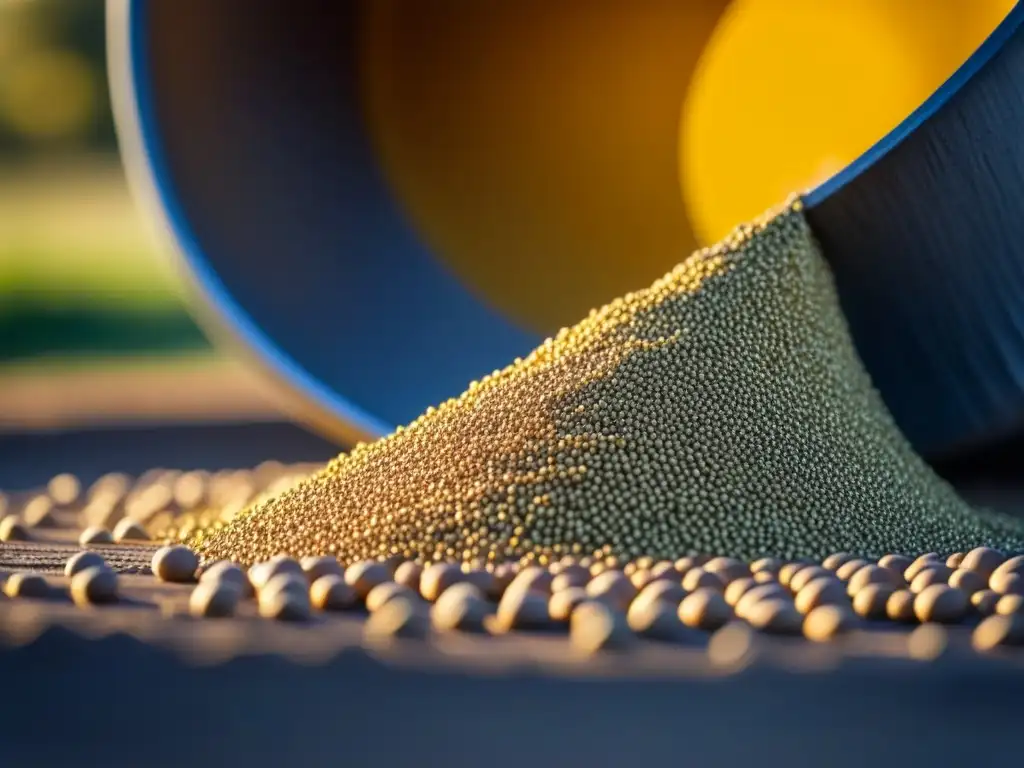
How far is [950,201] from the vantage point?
1625mm

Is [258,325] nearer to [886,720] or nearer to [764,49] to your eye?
[764,49]

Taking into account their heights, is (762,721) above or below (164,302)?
below

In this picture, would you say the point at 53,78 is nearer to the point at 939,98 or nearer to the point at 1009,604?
the point at 939,98

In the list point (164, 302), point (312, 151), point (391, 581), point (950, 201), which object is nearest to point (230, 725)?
point (391, 581)

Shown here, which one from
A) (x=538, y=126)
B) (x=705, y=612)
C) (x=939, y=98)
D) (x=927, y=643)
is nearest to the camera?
(x=927, y=643)

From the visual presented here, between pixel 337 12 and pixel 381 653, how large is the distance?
5.87ft

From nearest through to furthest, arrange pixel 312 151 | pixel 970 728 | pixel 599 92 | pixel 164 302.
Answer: pixel 970 728, pixel 312 151, pixel 599 92, pixel 164 302

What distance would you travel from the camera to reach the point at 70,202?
8.04 m

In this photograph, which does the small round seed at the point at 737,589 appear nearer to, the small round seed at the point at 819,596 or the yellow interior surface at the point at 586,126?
the small round seed at the point at 819,596

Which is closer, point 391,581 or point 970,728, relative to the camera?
point 970,728

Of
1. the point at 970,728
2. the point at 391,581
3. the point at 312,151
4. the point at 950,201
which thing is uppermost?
the point at 312,151

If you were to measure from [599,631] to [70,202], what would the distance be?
7613mm

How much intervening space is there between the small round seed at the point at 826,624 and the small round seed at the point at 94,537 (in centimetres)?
93

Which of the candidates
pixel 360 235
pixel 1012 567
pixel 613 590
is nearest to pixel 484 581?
pixel 613 590
